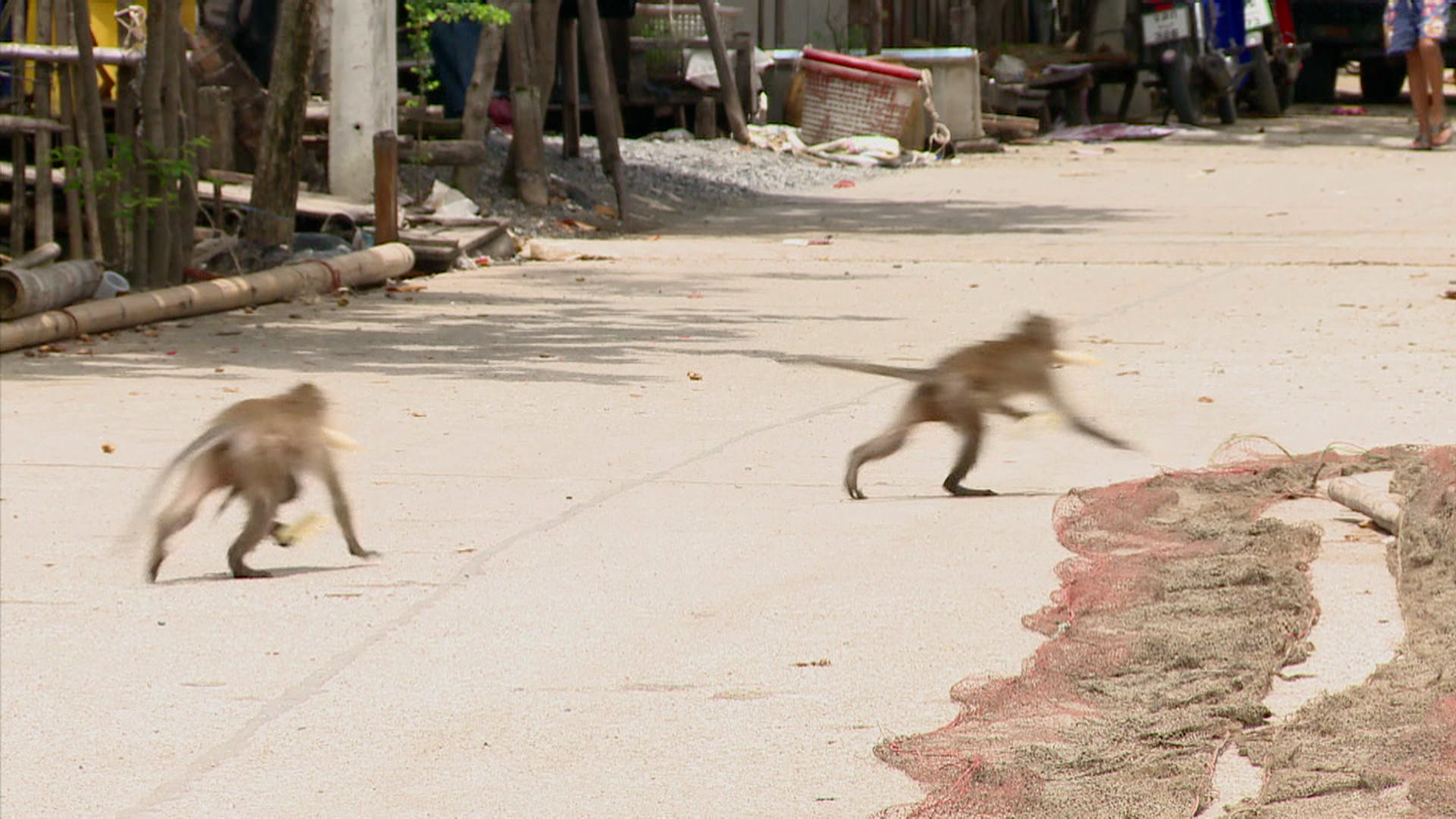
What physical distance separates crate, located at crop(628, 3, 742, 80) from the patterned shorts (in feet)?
22.5

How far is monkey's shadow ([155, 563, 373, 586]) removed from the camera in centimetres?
575

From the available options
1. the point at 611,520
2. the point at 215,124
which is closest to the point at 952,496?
the point at 611,520

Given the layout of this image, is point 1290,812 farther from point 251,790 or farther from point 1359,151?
point 1359,151

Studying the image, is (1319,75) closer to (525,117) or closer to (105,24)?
(525,117)

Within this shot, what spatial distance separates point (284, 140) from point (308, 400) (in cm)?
746

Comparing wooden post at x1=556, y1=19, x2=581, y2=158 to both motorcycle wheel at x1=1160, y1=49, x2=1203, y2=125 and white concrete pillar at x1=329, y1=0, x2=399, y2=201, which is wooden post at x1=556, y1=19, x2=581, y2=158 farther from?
motorcycle wheel at x1=1160, y1=49, x2=1203, y2=125

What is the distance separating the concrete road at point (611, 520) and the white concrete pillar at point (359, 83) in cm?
215

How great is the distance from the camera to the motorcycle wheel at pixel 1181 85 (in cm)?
2523

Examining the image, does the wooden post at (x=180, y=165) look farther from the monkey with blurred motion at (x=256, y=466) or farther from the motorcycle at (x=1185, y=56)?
the motorcycle at (x=1185, y=56)

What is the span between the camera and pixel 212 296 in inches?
434

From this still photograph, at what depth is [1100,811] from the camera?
142 inches

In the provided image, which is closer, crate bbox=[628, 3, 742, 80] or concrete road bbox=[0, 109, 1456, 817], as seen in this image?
concrete road bbox=[0, 109, 1456, 817]

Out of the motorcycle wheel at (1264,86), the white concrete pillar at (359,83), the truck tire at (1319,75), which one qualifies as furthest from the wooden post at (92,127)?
the truck tire at (1319,75)

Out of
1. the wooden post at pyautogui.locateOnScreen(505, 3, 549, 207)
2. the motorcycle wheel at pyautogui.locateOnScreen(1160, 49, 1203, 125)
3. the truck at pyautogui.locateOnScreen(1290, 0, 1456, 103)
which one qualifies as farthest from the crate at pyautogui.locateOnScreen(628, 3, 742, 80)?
the truck at pyautogui.locateOnScreen(1290, 0, 1456, 103)
